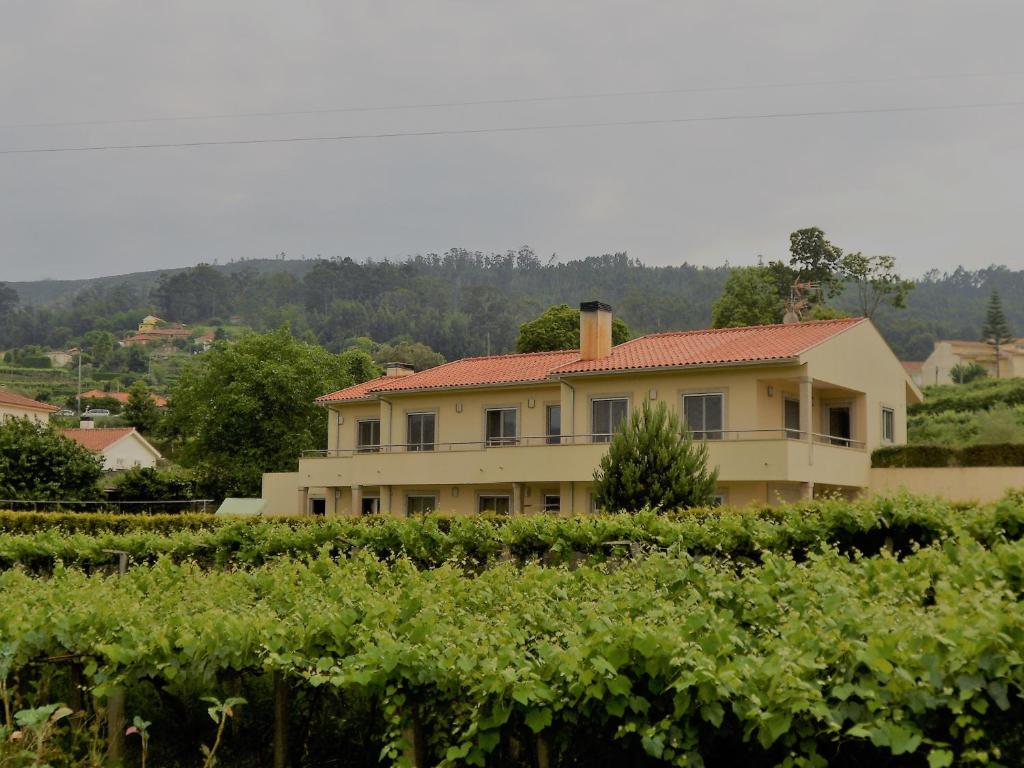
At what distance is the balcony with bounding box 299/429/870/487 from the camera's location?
2909cm

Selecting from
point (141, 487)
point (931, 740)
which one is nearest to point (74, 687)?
point (931, 740)

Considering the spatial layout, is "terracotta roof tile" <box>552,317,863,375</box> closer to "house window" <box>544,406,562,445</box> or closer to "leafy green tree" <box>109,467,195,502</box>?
"house window" <box>544,406,562,445</box>

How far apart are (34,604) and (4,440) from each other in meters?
39.8

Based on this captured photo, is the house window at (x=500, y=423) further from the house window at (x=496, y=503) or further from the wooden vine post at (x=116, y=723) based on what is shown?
the wooden vine post at (x=116, y=723)

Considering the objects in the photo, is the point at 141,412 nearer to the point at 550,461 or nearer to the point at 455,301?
the point at 550,461

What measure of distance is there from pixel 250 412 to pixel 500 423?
20.5m

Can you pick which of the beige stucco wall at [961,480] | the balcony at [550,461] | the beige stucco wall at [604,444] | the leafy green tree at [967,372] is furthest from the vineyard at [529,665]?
the leafy green tree at [967,372]

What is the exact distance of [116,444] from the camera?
2948 inches

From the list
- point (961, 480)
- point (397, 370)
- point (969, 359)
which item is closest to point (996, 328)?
point (969, 359)

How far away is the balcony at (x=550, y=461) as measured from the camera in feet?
95.5

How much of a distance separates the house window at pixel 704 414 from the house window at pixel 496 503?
23.3 feet

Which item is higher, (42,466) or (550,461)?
(550,461)

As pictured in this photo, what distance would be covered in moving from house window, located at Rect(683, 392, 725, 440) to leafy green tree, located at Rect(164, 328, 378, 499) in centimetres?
2653

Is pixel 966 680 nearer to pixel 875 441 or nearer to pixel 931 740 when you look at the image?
pixel 931 740
